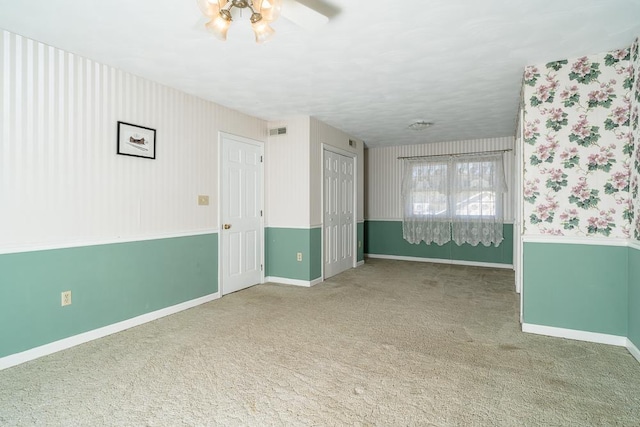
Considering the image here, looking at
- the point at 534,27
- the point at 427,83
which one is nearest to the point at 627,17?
the point at 534,27

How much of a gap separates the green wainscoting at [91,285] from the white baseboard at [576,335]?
333cm

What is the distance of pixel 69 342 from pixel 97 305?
33cm

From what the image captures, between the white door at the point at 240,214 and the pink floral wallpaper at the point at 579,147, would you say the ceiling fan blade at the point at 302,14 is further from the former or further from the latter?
the white door at the point at 240,214

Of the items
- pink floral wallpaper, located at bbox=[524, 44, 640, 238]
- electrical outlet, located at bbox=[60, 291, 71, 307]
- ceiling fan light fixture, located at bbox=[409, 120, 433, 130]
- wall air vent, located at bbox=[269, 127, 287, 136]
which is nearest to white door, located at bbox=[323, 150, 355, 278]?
wall air vent, located at bbox=[269, 127, 287, 136]

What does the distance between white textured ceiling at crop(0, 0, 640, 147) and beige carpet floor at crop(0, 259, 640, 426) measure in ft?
7.15

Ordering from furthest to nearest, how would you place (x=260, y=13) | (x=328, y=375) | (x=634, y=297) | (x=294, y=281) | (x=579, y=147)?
(x=294, y=281) → (x=579, y=147) → (x=634, y=297) → (x=328, y=375) → (x=260, y=13)

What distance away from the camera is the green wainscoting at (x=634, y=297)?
8.28 feet

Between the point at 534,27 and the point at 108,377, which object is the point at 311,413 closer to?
the point at 108,377

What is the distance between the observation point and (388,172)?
23.5 feet

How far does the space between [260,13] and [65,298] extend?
259 centimetres

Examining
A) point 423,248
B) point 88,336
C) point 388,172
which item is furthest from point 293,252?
point 388,172

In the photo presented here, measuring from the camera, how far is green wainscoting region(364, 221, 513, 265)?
6133 millimetres

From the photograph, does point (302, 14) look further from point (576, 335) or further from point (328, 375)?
point (576, 335)

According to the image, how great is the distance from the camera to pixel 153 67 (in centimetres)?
308
